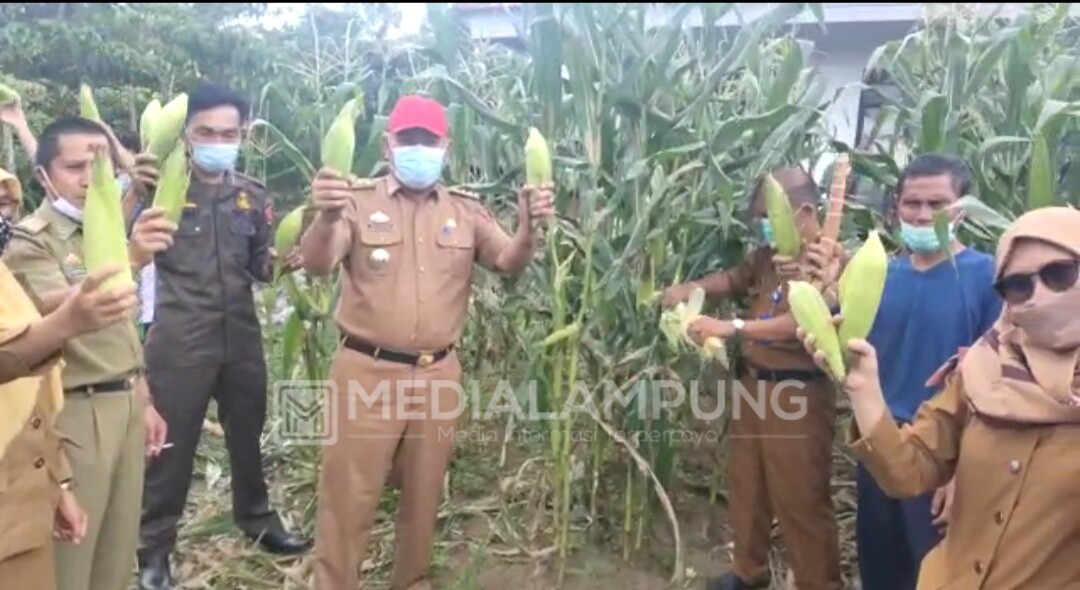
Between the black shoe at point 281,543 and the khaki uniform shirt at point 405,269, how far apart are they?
92 centimetres

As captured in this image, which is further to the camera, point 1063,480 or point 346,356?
point 346,356

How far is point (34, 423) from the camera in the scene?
69.9 inches

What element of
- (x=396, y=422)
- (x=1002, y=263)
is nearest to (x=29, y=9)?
(x=396, y=422)

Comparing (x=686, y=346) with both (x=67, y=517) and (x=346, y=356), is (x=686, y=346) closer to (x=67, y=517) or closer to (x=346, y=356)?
(x=346, y=356)

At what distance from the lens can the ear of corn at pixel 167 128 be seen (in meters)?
2.04

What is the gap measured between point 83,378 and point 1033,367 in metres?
1.92

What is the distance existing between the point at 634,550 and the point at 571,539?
0.19 meters

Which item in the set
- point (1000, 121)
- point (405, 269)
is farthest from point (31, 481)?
point (1000, 121)

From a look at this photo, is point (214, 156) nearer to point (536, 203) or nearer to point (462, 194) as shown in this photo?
point (462, 194)

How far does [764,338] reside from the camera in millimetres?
2451

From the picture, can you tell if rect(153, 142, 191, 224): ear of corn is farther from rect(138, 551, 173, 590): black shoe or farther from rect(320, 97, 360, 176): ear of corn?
rect(138, 551, 173, 590): black shoe

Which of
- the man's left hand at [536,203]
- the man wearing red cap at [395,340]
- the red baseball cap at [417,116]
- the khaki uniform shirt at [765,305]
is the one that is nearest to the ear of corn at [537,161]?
the man's left hand at [536,203]

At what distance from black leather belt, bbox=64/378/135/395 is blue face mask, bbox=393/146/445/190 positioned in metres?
0.84

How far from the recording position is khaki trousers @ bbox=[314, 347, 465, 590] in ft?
8.24
